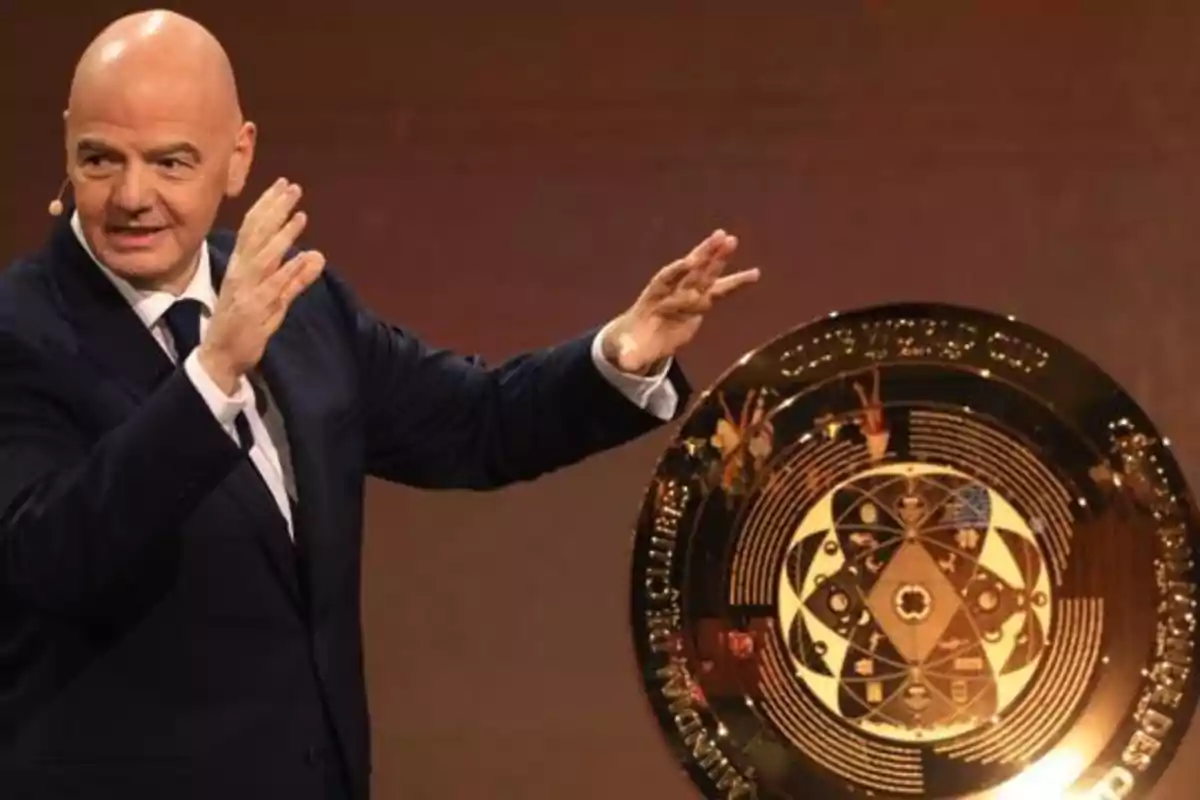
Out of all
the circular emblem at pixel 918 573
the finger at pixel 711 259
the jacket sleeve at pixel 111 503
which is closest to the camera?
the jacket sleeve at pixel 111 503

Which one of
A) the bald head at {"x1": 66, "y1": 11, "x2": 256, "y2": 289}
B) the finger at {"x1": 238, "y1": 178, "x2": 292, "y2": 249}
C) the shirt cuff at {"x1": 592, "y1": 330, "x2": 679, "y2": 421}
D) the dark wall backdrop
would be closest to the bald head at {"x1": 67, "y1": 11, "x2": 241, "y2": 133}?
the bald head at {"x1": 66, "y1": 11, "x2": 256, "y2": 289}

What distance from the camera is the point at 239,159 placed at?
39.8 inches

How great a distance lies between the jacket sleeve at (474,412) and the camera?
111 cm

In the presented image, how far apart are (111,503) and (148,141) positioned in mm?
220

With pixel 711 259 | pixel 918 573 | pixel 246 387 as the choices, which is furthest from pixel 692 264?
pixel 918 573

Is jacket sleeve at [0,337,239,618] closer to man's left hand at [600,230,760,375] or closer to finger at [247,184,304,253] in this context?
finger at [247,184,304,253]

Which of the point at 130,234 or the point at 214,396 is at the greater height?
the point at 130,234

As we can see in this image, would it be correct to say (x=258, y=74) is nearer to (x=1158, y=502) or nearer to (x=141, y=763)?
(x=141, y=763)

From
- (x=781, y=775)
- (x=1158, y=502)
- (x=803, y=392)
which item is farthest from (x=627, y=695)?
(x=1158, y=502)

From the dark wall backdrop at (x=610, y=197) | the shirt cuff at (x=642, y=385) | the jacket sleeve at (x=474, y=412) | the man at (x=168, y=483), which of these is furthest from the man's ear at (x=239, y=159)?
the dark wall backdrop at (x=610, y=197)

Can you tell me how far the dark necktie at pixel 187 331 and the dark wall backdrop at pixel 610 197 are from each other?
0.46m

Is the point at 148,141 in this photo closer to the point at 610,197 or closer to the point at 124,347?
the point at 124,347

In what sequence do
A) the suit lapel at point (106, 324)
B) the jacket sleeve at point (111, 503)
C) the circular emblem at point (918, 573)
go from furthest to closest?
1. the circular emblem at point (918, 573)
2. the suit lapel at point (106, 324)
3. the jacket sleeve at point (111, 503)

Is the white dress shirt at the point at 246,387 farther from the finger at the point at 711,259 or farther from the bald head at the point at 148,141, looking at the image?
the finger at the point at 711,259
